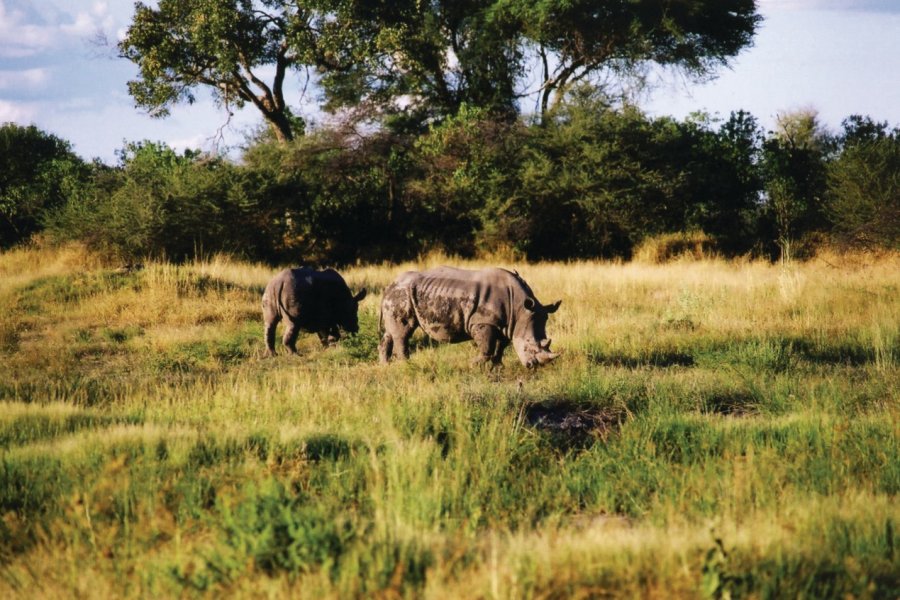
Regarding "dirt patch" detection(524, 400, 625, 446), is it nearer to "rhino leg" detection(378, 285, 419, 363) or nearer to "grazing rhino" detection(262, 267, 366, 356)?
"rhino leg" detection(378, 285, 419, 363)

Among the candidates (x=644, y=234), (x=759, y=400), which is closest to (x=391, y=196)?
(x=644, y=234)

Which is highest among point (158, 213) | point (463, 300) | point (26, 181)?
point (26, 181)

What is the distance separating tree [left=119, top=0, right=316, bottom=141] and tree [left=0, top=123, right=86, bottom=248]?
3571 mm

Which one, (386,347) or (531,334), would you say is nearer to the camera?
(531,334)

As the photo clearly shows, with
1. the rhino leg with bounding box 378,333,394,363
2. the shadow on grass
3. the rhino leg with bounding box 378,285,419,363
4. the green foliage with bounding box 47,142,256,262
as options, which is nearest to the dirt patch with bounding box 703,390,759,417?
the shadow on grass

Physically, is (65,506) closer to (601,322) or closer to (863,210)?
(601,322)

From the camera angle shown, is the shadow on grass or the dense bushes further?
the dense bushes

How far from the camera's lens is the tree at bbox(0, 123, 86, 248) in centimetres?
2567

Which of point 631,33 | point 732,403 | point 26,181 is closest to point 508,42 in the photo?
point 631,33

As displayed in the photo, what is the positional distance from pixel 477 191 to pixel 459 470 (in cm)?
2011

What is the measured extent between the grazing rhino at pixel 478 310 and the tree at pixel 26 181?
714 inches

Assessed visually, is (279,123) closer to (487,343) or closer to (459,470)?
(487,343)

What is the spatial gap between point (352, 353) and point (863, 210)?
57.0 feet

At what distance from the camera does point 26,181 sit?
27.3m
